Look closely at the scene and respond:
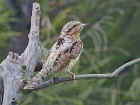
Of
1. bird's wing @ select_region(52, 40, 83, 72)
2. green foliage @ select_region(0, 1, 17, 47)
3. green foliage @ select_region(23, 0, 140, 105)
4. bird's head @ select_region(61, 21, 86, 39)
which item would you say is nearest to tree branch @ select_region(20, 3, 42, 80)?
bird's wing @ select_region(52, 40, 83, 72)

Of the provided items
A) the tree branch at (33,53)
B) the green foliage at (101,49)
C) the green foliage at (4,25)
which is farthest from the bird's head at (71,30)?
the green foliage at (101,49)

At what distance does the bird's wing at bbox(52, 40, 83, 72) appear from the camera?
2861mm

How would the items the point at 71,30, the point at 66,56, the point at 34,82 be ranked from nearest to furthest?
the point at 34,82, the point at 66,56, the point at 71,30

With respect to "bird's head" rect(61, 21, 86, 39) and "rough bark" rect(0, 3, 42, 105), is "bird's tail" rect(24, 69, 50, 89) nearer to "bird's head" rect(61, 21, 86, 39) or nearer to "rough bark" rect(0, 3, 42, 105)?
"rough bark" rect(0, 3, 42, 105)

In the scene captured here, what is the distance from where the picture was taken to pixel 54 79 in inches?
111

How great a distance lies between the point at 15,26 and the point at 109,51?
30.3 inches

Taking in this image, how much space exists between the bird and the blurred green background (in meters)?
1.22

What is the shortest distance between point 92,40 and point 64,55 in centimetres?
205

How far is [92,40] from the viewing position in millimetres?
4973

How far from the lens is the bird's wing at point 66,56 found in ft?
9.39

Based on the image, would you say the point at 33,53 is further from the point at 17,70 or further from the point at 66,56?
the point at 66,56

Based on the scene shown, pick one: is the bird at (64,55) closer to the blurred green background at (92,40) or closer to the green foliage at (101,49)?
the blurred green background at (92,40)

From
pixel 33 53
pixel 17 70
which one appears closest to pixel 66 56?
pixel 33 53

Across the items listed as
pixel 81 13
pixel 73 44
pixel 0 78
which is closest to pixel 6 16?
pixel 81 13
